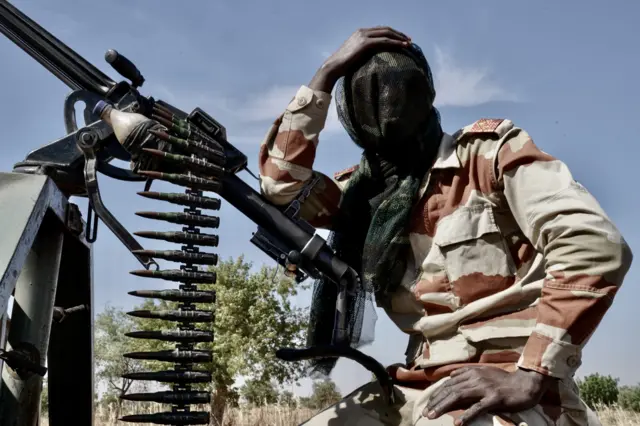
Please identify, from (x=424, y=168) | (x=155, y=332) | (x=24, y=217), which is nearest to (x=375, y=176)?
(x=424, y=168)

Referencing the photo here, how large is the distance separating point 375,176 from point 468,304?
918 mm

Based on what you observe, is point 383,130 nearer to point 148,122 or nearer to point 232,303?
point 148,122

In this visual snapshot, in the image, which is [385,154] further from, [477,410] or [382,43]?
[477,410]

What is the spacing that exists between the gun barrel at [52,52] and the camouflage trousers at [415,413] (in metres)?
2.20

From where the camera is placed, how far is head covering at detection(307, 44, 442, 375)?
3578 millimetres

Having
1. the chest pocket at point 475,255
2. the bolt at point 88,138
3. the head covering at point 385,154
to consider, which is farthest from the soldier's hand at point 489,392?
the bolt at point 88,138

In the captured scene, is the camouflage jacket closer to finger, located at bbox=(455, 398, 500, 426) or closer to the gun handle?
finger, located at bbox=(455, 398, 500, 426)

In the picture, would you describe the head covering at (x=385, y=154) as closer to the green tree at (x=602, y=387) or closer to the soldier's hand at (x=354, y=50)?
the soldier's hand at (x=354, y=50)

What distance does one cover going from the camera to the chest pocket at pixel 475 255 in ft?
11.0

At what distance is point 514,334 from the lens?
324cm

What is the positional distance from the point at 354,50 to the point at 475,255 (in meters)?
1.22

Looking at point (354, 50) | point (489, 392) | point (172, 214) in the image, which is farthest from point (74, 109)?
point (489, 392)

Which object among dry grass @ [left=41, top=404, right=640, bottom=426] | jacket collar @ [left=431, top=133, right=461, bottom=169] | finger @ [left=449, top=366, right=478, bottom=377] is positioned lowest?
finger @ [left=449, top=366, right=478, bottom=377]

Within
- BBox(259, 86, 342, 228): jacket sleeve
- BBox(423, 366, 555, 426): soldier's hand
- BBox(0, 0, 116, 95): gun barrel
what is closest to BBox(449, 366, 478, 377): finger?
BBox(423, 366, 555, 426): soldier's hand
